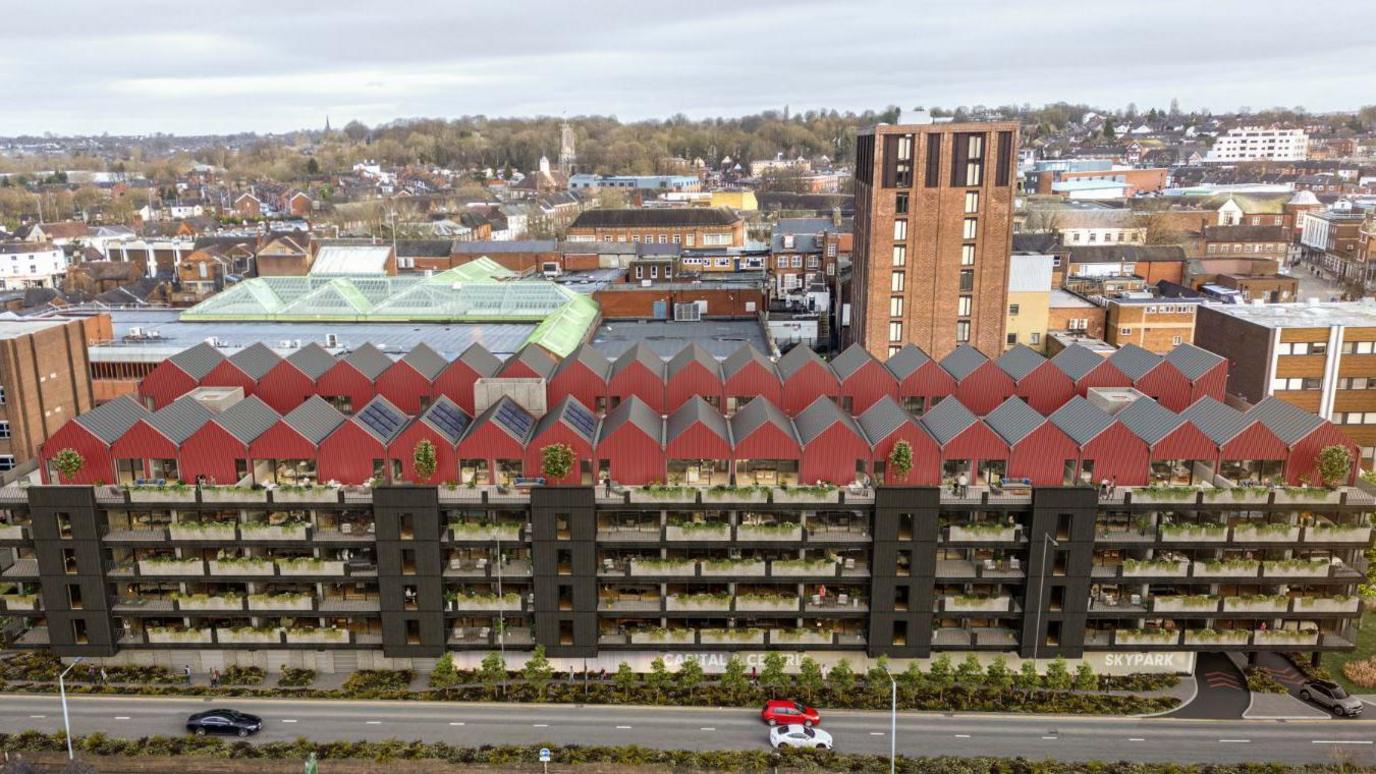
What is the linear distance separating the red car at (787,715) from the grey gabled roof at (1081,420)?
2340 cm

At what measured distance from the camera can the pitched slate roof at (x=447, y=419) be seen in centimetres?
5719

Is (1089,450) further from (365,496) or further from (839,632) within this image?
(365,496)

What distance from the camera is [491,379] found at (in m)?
62.4

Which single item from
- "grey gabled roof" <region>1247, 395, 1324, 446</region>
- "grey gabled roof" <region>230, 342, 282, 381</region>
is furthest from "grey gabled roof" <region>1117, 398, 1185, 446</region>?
"grey gabled roof" <region>230, 342, 282, 381</region>

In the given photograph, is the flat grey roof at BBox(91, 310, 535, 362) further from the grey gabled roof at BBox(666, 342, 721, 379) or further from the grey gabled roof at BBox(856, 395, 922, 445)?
the grey gabled roof at BBox(856, 395, 922, 445)

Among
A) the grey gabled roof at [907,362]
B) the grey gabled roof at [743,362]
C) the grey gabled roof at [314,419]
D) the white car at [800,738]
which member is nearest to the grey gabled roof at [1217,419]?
the grey gabled roof at [907,362]

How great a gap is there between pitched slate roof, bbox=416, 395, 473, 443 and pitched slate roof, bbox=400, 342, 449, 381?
13.4ft

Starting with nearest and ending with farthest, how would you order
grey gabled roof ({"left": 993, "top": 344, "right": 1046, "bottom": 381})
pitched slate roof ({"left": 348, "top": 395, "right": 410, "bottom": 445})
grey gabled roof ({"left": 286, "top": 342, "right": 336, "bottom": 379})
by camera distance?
1. pitched slate roof ({"left": 348, "top": 395, "right": 410, "bottom": 445})
2. grey gabled roof ({"left": 286, "top": 342, "right": 336, "bottom": 379})
3. grey gabled roof ({"left": 993, "top": 344, "right": 1046, "bottom": 381})

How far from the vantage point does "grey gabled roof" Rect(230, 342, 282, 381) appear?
2662 inches

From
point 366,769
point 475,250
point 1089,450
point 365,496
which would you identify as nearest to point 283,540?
point 365,496

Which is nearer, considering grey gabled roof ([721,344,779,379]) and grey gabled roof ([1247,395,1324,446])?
grey gabled roof ([1247,395,1324,446])

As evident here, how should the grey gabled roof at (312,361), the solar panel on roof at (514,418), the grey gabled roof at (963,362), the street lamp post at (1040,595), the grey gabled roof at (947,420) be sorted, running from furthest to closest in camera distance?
the grey gabled roof at (963,362), the grey gabled roof at (312,361), the solar panel on roof at (514,418), the grey gabled roof at (947,420), the street lamp post at (1040,595)

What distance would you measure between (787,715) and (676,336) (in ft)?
182

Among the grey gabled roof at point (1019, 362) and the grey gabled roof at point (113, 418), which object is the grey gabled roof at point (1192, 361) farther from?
the grey gabled roof at point (113, 418)
